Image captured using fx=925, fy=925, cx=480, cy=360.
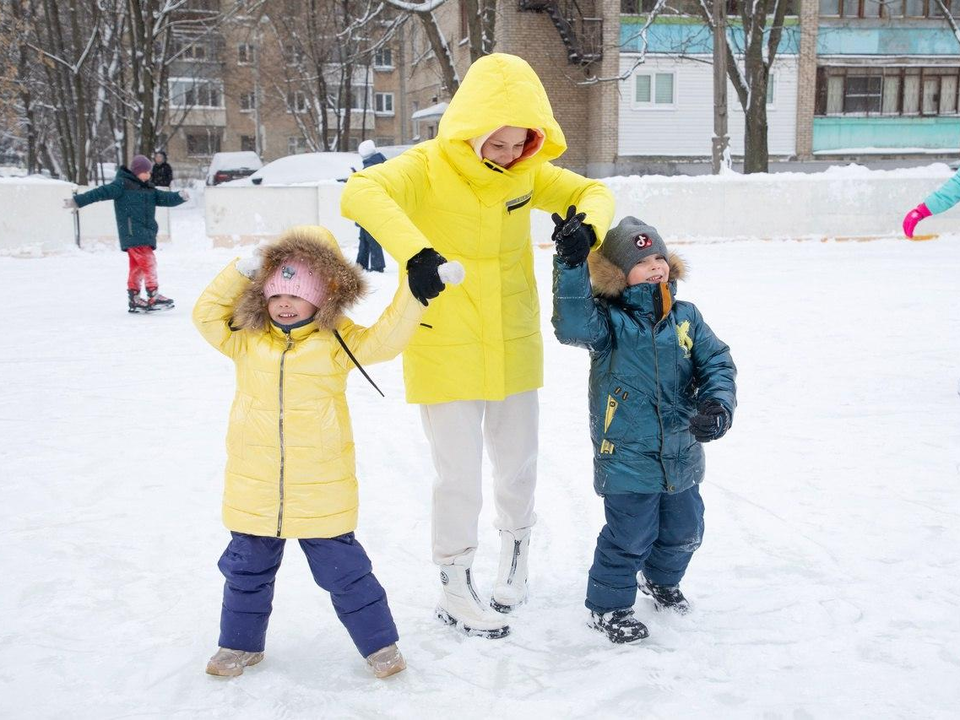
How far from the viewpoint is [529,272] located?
2.88m

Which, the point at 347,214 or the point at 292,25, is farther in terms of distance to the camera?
the point at 292,25

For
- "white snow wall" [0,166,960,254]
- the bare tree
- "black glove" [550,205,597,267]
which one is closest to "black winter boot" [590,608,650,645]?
"black glove" [550,205,597,267]

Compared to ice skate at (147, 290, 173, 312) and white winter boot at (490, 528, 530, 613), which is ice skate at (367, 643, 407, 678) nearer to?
white winter boot at (490, 528, 530, 613)

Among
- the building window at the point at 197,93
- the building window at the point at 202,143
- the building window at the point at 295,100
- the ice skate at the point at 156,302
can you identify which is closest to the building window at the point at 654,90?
the building window at the point at 295,100

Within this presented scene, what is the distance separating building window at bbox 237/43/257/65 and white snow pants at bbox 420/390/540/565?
1369 inches

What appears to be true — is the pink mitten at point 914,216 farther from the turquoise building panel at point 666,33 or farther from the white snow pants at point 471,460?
the turquoise building panel at point 666,33

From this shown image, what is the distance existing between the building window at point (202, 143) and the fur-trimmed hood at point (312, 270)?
154ft

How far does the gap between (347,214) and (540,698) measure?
4.50ft

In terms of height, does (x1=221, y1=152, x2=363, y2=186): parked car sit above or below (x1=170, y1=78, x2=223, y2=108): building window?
below

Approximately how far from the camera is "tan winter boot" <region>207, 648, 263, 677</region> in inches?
98.8

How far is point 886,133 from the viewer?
2773 cm

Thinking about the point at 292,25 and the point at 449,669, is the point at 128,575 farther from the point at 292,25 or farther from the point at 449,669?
the point at 292,25

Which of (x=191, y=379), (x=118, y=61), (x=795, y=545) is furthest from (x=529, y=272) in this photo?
(x=118, y=61)

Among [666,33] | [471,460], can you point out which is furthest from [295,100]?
[471,460]
